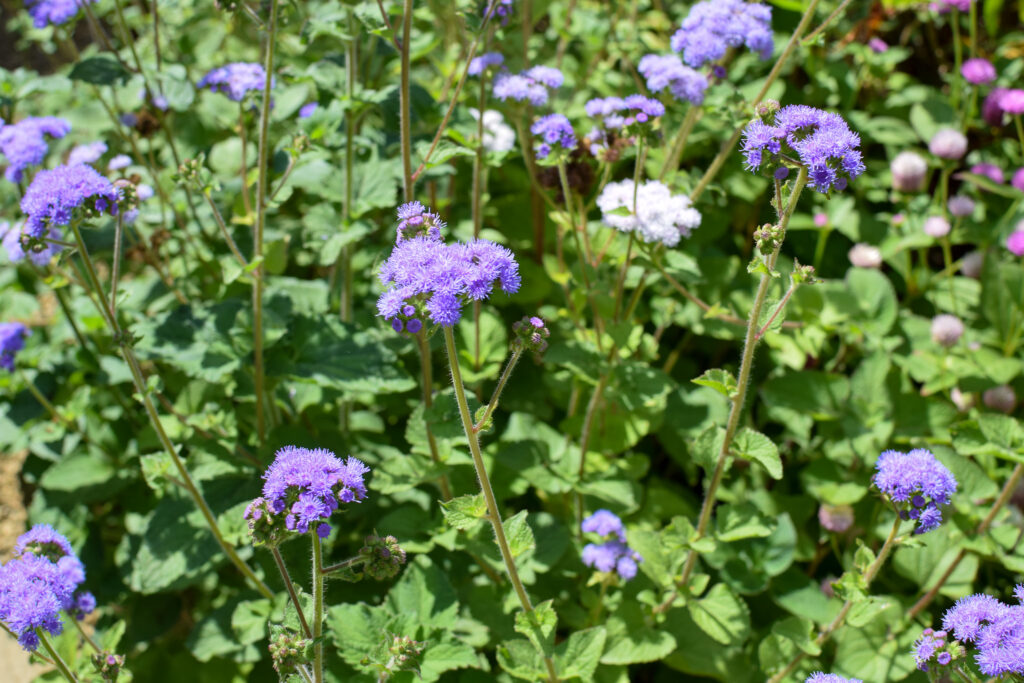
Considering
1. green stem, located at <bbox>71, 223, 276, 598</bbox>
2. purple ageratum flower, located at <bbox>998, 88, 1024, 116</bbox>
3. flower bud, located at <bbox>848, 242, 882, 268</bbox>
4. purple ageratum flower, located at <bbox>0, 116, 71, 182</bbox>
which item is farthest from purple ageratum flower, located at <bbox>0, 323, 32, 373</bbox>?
purple ageratum flower, located at <bbox>998, 88, 1024, 116</bbox>

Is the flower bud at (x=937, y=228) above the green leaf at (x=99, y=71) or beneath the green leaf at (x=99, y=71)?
beneath

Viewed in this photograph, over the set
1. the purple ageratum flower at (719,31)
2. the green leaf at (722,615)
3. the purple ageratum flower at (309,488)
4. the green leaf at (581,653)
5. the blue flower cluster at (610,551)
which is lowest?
the green leaf at (722,615)

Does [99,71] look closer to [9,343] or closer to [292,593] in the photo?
[9,343]

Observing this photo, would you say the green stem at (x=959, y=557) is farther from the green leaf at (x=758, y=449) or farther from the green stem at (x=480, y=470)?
the green stem at (x=480, y=470)

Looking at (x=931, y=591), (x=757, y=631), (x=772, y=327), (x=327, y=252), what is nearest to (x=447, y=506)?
(x=772, y=327)

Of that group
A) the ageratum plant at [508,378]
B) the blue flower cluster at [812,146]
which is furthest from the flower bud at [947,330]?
the blue flower cluster at [812,146]

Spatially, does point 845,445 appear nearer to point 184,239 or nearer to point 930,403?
point 930,403

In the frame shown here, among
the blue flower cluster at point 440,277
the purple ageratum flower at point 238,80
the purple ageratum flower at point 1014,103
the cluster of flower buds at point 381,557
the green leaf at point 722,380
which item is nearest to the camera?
the blue flower cluster at point 440,277

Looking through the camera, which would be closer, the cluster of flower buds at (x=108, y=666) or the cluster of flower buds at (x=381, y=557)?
the cluster of flower buds at (x=381, y=557)
